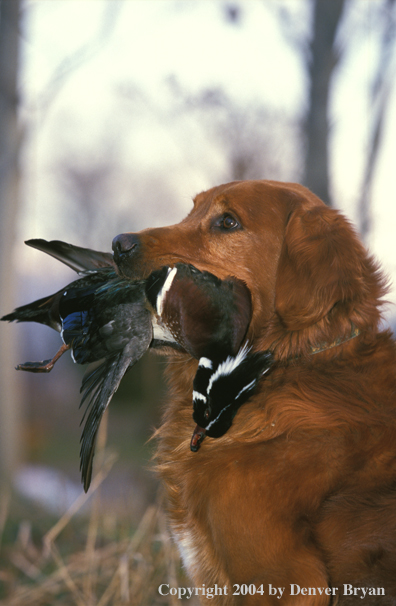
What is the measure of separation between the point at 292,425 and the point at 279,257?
2.54ft

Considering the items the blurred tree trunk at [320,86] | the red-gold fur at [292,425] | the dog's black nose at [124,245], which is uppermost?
the blurred tree trunk at [320,86]

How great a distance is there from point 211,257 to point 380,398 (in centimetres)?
90

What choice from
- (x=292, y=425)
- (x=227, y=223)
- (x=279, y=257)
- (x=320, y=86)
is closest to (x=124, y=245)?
(x=227, y=223)

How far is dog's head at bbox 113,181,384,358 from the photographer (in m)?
2.02

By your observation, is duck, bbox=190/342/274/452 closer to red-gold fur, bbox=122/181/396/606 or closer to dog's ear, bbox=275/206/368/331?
red-gold fur, bbox=122/181/396/606

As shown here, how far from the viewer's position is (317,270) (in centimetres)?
204

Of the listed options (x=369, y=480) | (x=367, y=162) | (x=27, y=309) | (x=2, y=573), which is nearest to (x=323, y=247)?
Result: (x=369, y=480)

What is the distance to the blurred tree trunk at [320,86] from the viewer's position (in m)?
4.91

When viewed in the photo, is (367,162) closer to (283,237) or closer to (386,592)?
(283,237)

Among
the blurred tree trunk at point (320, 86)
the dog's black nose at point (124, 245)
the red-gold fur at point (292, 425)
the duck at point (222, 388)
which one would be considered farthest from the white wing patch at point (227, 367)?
the blurred tree trunk at point (320, 86)

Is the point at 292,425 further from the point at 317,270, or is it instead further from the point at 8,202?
the point at 8,202

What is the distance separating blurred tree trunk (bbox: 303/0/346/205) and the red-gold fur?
2685 mm

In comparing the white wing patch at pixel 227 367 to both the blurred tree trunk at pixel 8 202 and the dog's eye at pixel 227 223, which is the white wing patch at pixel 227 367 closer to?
the dog's eye at pixel 227 223

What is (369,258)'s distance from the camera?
2244mm
